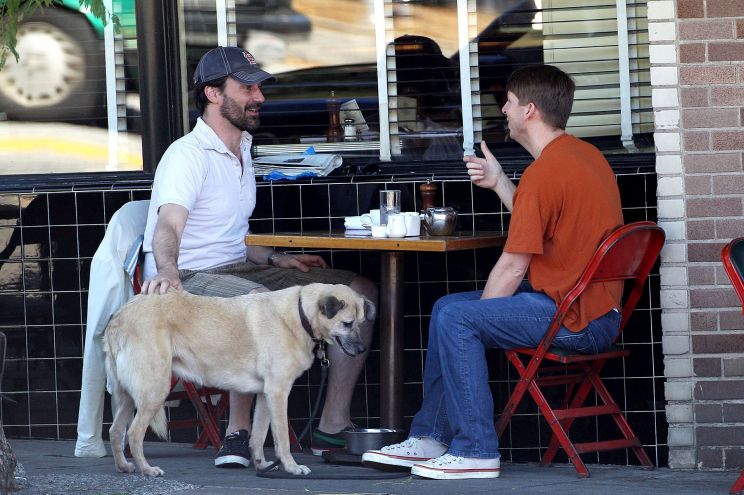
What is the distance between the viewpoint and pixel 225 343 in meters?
5.80

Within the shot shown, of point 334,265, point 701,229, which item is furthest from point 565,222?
point 334,265

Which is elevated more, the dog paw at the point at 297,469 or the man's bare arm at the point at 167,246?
the man's bare arm at the point at 167,246

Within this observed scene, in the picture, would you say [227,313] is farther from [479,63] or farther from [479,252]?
[479,63]

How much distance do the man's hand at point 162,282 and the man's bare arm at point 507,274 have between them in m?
Result: 1.41

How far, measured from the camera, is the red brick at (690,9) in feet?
20.1

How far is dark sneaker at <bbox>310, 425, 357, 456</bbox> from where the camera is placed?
650 centimetres

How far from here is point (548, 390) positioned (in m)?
6.71

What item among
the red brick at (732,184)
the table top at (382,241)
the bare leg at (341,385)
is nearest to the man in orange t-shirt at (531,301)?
the table top at (382,241)

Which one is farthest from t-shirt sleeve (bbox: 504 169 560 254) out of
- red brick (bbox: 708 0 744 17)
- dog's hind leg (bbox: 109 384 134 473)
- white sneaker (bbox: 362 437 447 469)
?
dog's hind leg (bbox: 109 384 134 473)

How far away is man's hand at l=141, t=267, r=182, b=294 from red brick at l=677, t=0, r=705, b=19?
270cm

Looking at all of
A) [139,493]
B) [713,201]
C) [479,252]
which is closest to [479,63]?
[479,252]

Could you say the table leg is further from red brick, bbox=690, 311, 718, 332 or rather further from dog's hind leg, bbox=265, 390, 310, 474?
red brick, bbox=690, 311, 718, 332

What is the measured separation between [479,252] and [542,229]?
1.27 m

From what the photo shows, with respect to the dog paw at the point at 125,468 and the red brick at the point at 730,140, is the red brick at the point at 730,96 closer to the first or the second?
the red brick at the point at 730,140
